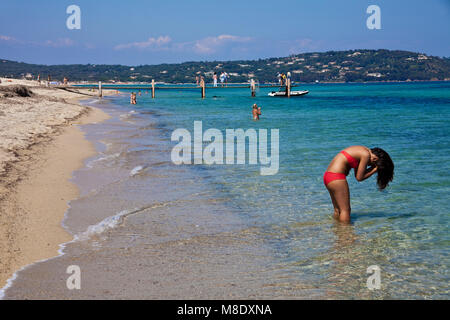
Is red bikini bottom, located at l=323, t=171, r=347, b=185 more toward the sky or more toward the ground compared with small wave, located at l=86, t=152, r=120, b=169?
more toward the sky

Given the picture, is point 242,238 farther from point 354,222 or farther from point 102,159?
point 102,159

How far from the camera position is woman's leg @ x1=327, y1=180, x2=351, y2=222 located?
7703 millimetres

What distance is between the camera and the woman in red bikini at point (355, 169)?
7422 millimetres

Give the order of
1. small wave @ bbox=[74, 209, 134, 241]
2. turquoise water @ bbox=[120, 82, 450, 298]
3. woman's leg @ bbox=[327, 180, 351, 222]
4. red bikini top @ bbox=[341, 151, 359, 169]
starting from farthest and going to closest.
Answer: woman's leg @ bbox=[327, 180, 351, 222] → red bikini top @ bbox=[341, 151, 359, 169] → small wave @ bbox=[74, 209, 134, 241] → turquoise water @ bbox=[120, 82, 450, 298]

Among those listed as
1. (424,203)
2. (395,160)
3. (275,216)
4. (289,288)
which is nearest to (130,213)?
(275,216)

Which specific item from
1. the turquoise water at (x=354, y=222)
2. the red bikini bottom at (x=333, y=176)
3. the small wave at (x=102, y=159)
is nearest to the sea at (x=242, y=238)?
the turquoise water at (x=354, y=222)

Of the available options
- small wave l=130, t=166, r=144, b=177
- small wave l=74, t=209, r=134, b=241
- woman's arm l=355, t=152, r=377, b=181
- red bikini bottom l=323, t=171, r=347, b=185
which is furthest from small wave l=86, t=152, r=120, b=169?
woman's arm l=355, t=152, r=377, b=181

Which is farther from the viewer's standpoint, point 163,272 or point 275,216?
point 275,216

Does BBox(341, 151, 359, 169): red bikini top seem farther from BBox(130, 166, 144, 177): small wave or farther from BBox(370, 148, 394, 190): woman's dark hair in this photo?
BBox(130, 166, 144, 177): small wave

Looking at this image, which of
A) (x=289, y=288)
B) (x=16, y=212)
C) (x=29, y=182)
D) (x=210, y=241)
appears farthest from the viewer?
(x=29, y=182)

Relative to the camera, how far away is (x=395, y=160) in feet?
50.3

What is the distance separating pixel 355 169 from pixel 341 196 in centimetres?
52
